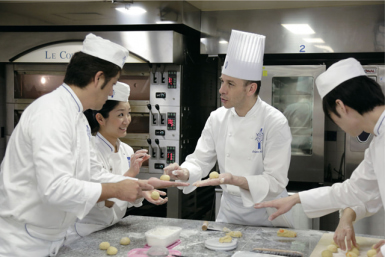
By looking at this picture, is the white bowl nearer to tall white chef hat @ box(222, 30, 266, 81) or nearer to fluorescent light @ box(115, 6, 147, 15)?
tall white chef hat @ box(222, 30, 266, 81)

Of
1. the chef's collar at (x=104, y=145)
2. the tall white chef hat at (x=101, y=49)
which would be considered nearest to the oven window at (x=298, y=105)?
the chef's collar at (x=104, y=145)

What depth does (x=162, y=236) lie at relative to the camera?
2072 millimetres

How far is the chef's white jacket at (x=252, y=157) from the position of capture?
8.39 feet

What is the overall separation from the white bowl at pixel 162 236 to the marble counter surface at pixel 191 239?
49 millimetres

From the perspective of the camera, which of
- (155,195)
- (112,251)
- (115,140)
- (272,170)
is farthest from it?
(115,140)

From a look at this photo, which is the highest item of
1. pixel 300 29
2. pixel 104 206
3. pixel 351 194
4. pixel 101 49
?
pixel 300 29

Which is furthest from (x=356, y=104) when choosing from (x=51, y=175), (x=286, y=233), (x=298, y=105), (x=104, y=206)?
(x=298, y=105)

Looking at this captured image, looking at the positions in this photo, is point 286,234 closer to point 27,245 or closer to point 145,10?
point 27,245

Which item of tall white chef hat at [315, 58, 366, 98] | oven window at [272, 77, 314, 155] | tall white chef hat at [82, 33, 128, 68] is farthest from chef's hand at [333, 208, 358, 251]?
oven window at [272, 77, 314, 155]

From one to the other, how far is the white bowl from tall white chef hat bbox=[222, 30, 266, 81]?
1073 mm

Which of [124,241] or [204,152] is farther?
[204,152]

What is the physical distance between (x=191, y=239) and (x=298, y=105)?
8.07 feet

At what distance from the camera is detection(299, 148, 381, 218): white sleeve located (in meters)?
2.19

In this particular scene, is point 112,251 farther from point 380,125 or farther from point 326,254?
point 380,125
